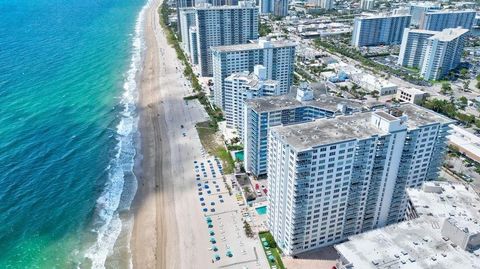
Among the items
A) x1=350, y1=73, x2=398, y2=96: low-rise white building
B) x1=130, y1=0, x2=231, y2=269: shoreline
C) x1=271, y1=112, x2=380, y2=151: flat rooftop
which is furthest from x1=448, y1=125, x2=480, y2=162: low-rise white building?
x1=130, y1=0, x2=231, y2=269: shoreline

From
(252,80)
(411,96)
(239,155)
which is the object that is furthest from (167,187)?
(411,96)

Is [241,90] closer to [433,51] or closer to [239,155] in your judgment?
[239,155]

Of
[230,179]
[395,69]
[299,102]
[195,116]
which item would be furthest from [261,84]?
[395,69]

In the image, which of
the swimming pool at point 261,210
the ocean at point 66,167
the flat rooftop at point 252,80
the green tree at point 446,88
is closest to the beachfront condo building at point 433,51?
the green tree at point 446,88

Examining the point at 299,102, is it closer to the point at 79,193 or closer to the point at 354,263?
the point at 354,263

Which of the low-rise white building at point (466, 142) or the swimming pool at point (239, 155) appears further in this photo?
the low-rise white building at point (466, 142)

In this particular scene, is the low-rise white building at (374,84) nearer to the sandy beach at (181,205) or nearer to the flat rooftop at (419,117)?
the sandy beach at (181,205)
